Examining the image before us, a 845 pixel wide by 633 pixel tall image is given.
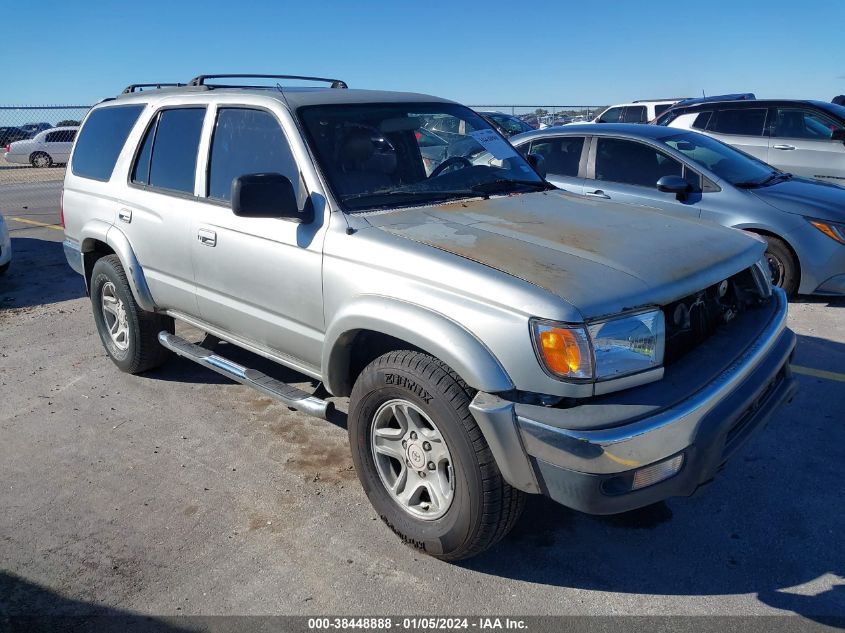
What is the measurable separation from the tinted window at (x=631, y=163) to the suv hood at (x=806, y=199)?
2.68 ft

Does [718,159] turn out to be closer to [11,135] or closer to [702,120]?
[702,120]

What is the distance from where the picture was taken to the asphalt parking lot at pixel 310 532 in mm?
2828

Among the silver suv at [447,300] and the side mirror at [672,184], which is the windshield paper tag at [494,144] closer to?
the silver suv at [447,300]

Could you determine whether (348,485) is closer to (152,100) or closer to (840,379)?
(152,100)

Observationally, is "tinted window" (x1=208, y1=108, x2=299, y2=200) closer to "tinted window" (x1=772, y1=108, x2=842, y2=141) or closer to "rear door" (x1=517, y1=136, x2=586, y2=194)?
"rear door" (x1=517, y1=136, x2=586, y2=194)

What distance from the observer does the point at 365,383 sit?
3072 mm

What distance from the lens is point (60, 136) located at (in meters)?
25.8

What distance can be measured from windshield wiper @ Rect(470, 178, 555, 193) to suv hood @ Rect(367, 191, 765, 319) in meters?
0.13

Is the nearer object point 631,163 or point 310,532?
point 310,532

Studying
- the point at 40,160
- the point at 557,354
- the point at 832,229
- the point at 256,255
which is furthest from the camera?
the point at 40,160

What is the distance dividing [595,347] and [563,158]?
5164 millimetres

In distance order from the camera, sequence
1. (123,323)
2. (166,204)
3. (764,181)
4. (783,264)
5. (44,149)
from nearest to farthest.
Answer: (166,204), (123,323), (783,264), (764,181), (44,149)

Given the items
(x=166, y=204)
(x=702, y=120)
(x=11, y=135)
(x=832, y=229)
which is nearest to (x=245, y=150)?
(x=166, y=204)

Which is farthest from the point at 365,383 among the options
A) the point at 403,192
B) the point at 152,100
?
the point at 152,100
